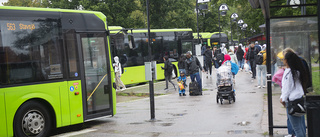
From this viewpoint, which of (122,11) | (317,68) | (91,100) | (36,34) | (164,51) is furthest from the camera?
(122,11)

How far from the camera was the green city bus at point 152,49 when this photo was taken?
910 inches

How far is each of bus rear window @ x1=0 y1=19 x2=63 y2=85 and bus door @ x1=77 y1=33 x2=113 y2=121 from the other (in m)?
0.79

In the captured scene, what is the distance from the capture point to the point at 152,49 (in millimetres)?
25750

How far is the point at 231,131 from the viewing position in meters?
9.26

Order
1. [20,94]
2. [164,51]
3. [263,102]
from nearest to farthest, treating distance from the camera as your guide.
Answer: [20,94] → [263,102] → [164,51]

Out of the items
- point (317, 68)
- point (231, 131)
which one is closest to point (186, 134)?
point (231, 131)

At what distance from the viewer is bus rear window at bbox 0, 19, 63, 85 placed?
8.77 m

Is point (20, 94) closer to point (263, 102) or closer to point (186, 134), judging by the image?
point (186, 134)

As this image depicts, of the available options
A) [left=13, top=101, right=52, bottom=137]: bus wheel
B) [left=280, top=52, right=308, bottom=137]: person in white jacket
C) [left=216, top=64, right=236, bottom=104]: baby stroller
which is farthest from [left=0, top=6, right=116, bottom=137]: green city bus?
[left=280, top=52, right=308, bottom=137]: person in white jacket

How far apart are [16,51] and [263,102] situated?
27.0ft

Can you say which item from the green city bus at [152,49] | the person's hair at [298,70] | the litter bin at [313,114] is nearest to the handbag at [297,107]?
the person's hair at [298,70]

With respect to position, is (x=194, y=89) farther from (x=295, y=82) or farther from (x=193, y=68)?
(x=295, y=82)

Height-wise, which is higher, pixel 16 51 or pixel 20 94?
pixel 16 51

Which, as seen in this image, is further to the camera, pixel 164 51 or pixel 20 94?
pixel 164 51
